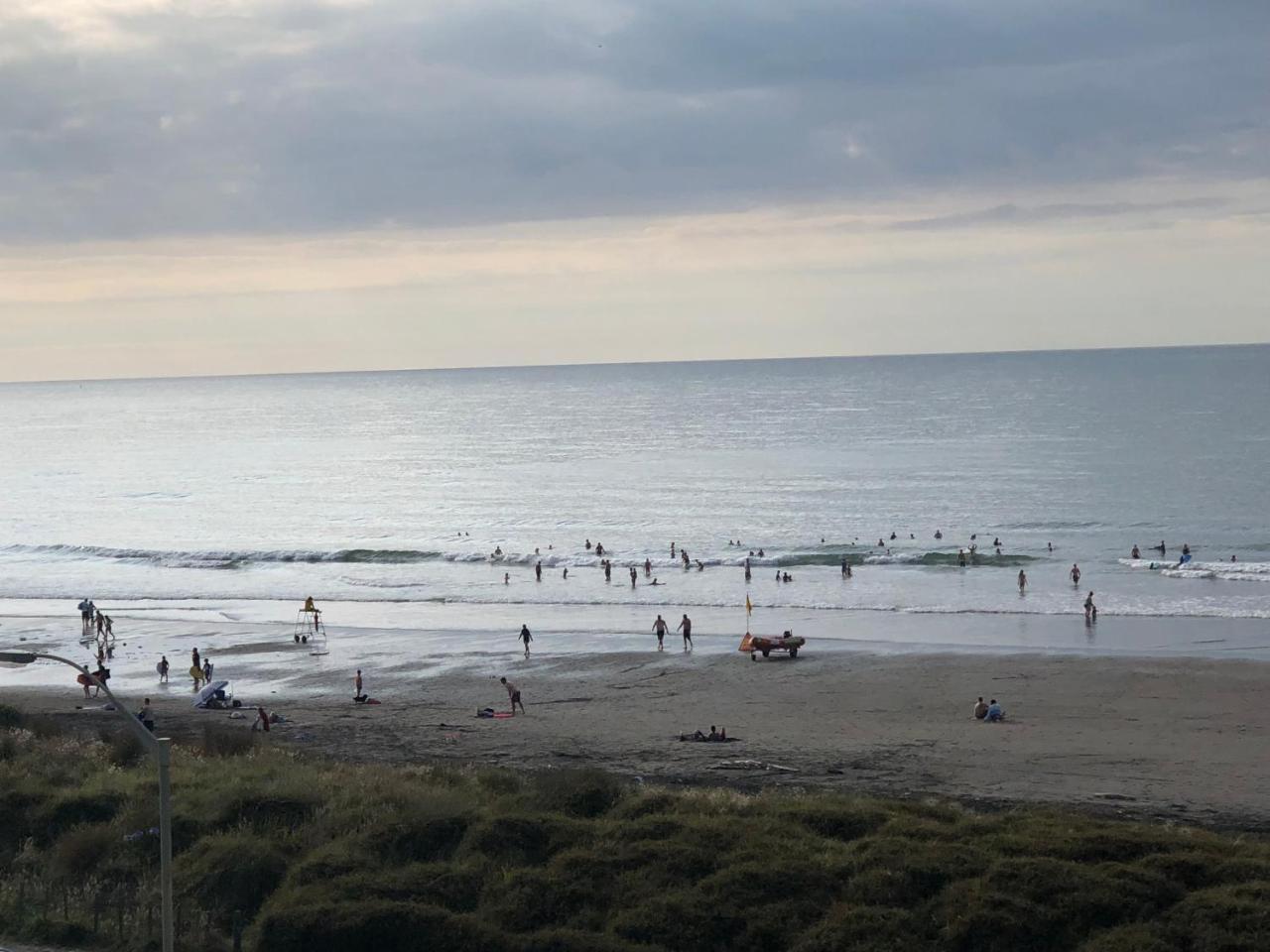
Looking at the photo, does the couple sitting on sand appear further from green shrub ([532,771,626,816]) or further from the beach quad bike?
green shrub ([532,771,626,816])

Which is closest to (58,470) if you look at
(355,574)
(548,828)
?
(355,574)

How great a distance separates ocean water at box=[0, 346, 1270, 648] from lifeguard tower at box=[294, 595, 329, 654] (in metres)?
1.71

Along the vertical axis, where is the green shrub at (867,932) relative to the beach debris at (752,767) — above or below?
below

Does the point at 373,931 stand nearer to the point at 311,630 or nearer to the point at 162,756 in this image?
the point at 162,756

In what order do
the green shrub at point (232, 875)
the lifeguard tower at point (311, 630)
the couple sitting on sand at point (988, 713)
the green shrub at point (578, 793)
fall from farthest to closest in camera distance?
the lifeguard tower at point (311, 630) < the couple sitting on sand at point (988, 713) < the green shrub at point (578, 793) < the green shrub at point (232, 875)

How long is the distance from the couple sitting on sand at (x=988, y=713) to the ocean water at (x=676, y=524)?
1200 cm

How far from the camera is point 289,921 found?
1645 cm

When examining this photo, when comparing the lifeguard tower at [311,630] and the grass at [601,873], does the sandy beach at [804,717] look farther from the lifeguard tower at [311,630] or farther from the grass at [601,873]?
the grass at [601,873]

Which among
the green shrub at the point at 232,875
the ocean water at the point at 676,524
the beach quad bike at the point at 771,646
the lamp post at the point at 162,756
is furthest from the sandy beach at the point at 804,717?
the lamp post at the point at 162,756

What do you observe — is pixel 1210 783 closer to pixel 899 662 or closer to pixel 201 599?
pixel 899 662

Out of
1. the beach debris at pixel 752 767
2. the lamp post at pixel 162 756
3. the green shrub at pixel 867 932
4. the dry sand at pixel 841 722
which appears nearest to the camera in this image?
the lamp post at pixel 162 756

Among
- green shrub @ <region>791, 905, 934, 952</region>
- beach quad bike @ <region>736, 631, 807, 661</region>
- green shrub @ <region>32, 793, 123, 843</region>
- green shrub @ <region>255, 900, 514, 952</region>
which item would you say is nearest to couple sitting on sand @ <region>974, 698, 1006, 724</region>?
beach quad bike @ <region>736, 631, 807, 661</region>

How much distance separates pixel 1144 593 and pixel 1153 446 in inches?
2395

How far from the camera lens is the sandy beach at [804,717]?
990 inches
